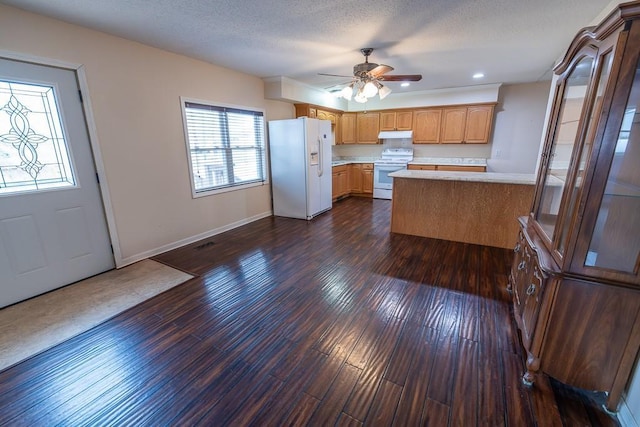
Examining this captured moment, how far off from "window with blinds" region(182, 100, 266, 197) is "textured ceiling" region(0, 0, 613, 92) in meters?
0.75

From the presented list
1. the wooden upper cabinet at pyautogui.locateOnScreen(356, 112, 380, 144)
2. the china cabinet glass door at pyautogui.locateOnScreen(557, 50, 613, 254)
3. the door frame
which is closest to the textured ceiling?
the door frame

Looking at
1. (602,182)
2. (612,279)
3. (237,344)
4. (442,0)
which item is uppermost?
(442,0)

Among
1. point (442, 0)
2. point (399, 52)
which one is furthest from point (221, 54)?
point (442, 0)

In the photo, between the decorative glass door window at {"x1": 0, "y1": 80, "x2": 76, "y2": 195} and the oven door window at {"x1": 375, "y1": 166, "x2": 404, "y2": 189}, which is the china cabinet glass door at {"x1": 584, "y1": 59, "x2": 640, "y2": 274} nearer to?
the decorative glass door window at {"x1": 0, "y1": 80, "x2": 76, "y2": 195}

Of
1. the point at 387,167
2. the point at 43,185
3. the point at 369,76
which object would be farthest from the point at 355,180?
the point at 43,185

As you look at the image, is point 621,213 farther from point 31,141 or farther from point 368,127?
point 368,127

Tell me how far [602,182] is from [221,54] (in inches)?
154

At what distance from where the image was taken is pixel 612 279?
4.33 feet

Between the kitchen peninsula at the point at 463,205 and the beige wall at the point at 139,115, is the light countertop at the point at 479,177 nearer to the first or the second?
the kitchen peninsula at the point at 463,205

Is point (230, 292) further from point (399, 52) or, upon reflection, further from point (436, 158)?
point (436, 158)

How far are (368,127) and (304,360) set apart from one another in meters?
6.18

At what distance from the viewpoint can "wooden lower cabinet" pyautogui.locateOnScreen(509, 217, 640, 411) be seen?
1.34 m

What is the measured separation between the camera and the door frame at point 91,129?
7.63ft

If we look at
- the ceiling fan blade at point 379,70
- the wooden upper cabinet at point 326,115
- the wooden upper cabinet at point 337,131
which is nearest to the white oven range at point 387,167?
the wooden upper cabinet at point 337,131
